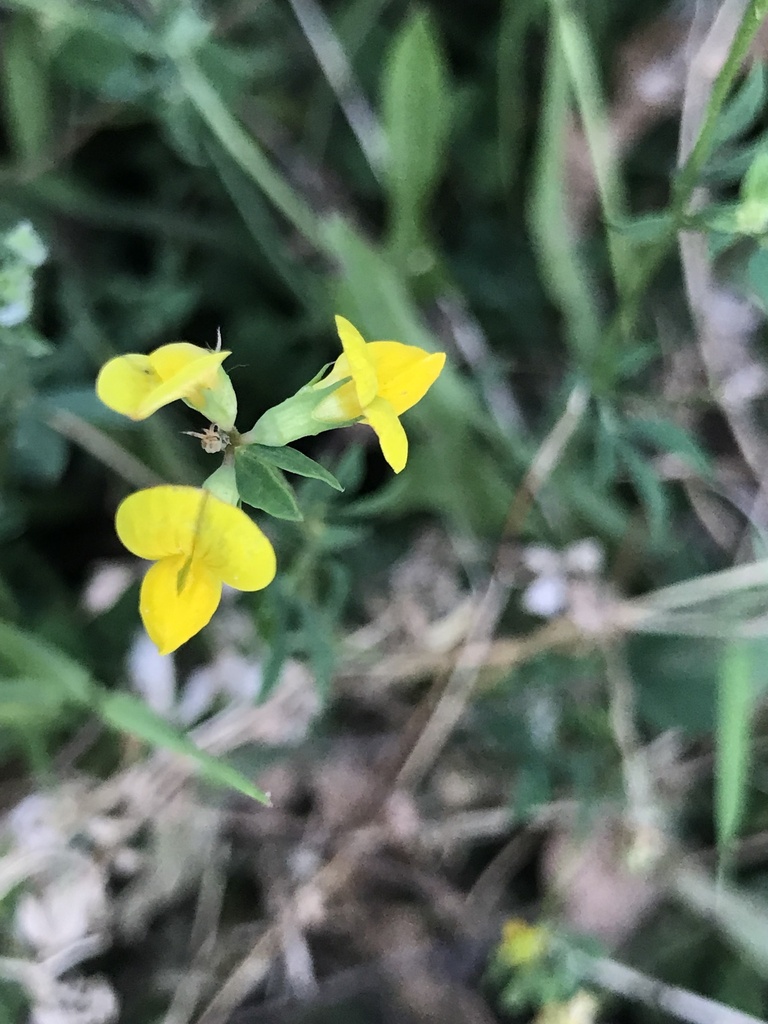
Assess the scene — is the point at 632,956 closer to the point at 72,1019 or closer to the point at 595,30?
the point at 72,1019

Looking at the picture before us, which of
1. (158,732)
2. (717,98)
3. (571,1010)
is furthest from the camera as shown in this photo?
(571,1010)

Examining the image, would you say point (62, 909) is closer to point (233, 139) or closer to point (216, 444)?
point (216, 444)

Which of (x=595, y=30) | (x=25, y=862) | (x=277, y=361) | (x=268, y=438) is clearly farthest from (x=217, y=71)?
(x=25, y=862)

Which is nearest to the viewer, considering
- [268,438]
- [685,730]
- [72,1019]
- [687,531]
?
[268,438]

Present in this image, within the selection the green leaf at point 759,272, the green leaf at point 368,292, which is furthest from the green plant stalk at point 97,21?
the green leaf at point 759,272

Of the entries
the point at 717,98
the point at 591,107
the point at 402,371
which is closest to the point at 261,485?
the point at 402,371

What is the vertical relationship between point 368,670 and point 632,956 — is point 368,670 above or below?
above
